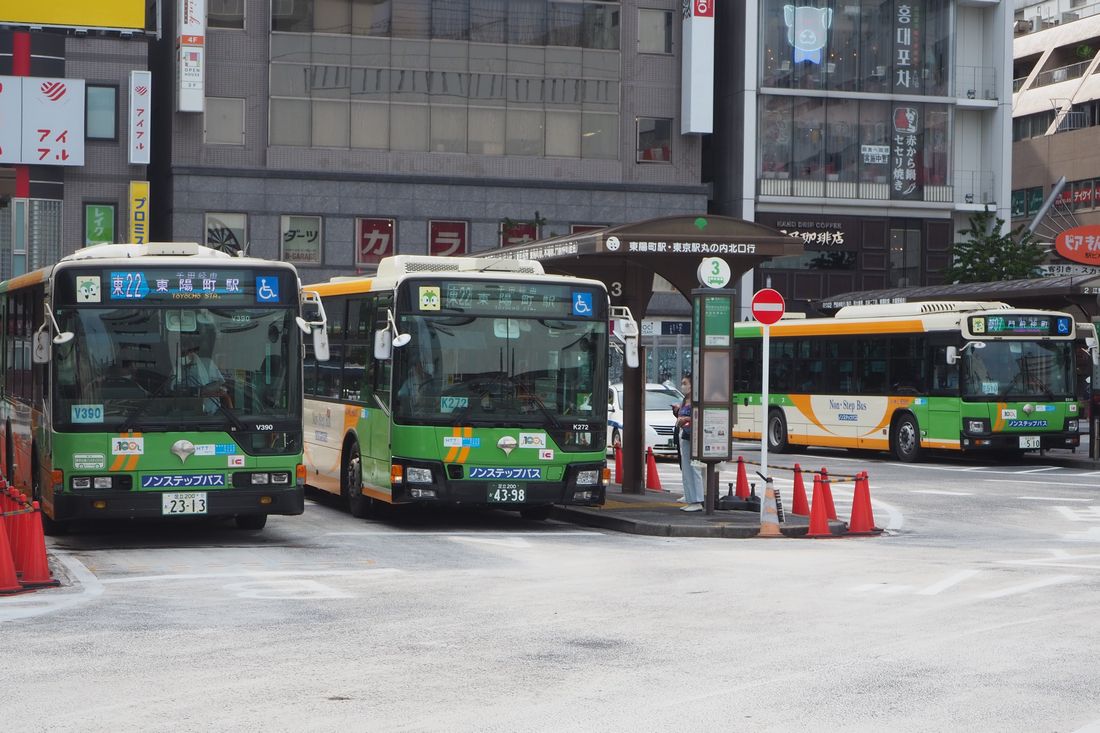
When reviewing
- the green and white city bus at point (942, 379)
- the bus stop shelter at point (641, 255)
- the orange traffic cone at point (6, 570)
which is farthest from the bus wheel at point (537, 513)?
the green and white city bus at point (942, 379)

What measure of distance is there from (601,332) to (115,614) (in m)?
8.45

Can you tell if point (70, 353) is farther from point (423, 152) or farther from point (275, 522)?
point (423, 152)

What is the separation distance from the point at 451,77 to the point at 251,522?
124 feet

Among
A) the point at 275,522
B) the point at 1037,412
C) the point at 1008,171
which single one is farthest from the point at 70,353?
the point at 1008,171

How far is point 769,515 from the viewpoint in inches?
720

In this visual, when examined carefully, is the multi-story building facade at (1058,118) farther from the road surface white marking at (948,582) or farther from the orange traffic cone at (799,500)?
the road surface white marking at (948,582)

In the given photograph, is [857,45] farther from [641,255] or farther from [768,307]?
[768,307]

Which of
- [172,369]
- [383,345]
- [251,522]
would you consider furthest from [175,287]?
[251,522]

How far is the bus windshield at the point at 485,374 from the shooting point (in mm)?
18359

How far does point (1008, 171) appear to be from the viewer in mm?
60375

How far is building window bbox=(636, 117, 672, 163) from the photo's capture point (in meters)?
57.0

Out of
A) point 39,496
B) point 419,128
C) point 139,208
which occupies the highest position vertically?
point 419,128

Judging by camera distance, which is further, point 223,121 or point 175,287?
point 223,121

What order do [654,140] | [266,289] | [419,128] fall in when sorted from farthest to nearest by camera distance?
[654,140] → [419,128] → [266,289]
